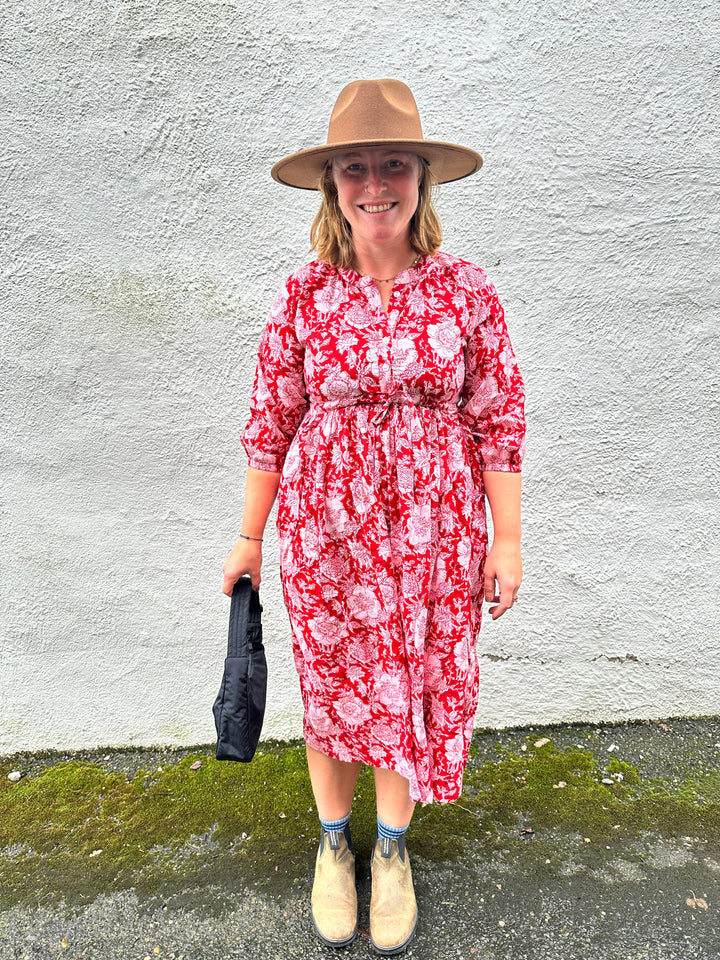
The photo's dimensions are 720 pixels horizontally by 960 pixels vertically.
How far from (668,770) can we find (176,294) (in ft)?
8.43

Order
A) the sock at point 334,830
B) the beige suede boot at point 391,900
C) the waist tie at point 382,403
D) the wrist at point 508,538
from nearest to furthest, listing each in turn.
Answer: the waist tie at point 382,403 < the wrist at point 508,538 < the beige suede boot at point 391,900 < the sock at point 334,830

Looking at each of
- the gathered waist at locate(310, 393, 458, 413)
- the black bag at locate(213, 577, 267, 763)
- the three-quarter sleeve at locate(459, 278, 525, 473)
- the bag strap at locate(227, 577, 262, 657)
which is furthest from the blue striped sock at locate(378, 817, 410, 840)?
the gathered waist at locate(310, 393, 458, 413)

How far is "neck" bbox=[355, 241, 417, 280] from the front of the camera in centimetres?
163

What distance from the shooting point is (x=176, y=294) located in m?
2.35

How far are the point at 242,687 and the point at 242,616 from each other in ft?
0.60

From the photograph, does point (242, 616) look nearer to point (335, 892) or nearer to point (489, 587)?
point (489, 587)

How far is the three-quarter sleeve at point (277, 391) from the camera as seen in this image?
1634 mm

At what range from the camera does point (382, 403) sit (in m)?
1.57

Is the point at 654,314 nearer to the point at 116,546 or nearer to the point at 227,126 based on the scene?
the point at 227,126

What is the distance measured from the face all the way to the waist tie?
38 cm

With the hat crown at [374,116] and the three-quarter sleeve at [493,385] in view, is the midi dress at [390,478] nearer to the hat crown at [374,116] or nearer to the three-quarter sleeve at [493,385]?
the three-quarter sleeve at [493,385]

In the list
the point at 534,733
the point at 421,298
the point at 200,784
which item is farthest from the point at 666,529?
the point at 200,784

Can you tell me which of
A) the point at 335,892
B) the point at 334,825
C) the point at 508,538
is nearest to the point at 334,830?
the point at 334,825

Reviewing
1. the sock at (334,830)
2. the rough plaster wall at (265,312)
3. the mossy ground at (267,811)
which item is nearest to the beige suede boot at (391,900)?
the sock at (334,830)
